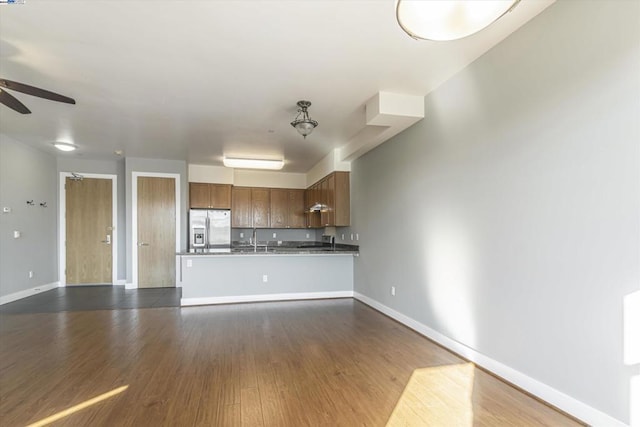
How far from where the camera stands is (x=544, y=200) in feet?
7.65

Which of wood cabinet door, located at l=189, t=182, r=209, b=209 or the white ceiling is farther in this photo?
wood cabinet door, located at l=189, t=182, r=209, b=209

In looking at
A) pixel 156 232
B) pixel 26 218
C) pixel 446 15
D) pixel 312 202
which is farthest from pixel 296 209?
pixel 446 15

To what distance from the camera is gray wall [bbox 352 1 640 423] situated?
1878mm

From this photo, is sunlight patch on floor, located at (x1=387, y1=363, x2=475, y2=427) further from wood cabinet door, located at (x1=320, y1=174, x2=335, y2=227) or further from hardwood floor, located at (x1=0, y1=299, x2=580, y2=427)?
wood cabinet door, located at (x1=320, y1=174, x2=335, y2=227)

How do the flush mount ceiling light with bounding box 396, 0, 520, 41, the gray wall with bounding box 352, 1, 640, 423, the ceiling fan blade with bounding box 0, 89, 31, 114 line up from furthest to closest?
the ceiling fan blade with bounding box 0, 89, 31, 114 < the gray wall with bounding box 352, 1, 640, 423 < the flush mount ceiling light with bounding box 396, 0, 520, 41

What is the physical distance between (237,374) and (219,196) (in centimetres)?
527

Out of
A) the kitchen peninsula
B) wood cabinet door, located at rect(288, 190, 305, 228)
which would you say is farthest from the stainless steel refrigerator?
the kitchen peninsula

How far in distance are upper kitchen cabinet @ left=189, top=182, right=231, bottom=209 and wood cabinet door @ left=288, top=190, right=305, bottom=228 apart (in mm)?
1548

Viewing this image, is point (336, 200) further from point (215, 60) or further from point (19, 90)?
point (19, 90)

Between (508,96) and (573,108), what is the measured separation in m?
0.58

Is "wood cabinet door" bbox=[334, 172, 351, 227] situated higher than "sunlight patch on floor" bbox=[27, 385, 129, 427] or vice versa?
"wood cabinet door" bbox=[334, 172, 351, 227]

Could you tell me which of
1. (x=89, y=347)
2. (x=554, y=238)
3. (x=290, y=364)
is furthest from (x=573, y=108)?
(x=89, y=347)

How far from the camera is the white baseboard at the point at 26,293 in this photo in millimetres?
5281

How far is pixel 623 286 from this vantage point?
1.85m
